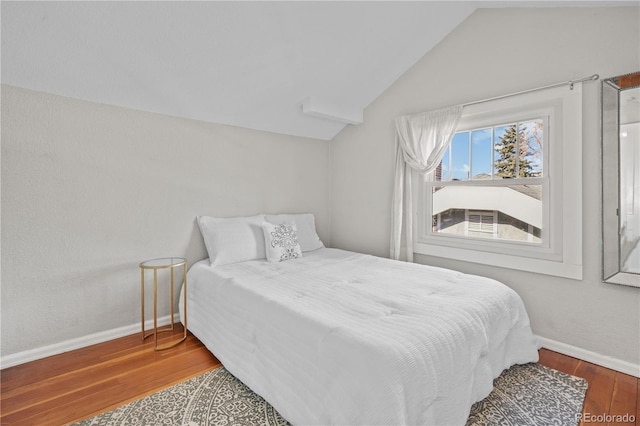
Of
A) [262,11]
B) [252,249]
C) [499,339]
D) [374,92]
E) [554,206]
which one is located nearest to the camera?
[499,339]

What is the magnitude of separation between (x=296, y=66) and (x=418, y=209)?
5.96ft

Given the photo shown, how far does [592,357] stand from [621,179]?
48.9 inches

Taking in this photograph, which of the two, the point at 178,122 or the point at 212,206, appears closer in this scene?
the point at 178,122

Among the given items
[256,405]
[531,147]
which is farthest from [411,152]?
[256,405]

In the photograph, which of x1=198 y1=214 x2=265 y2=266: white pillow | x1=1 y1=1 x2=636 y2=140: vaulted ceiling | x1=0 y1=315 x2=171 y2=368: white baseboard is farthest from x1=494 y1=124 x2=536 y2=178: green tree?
x1=0 y1=315 x2=171 y2=368: white baseboard

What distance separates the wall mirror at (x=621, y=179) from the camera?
1930 millimetres

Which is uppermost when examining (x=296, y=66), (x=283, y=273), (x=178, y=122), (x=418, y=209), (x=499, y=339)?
(x=296, y=66)

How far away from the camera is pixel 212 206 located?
304cm

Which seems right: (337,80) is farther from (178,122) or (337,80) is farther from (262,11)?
(178,122)

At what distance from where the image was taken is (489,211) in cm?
278

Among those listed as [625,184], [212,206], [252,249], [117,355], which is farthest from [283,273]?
[625,184]

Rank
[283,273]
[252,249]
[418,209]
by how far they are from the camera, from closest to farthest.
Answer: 1. [283,273]
2. [252,249]
3. [418,209]

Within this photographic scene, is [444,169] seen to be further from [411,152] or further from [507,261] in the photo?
[507,261]

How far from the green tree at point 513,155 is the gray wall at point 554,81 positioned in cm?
36
